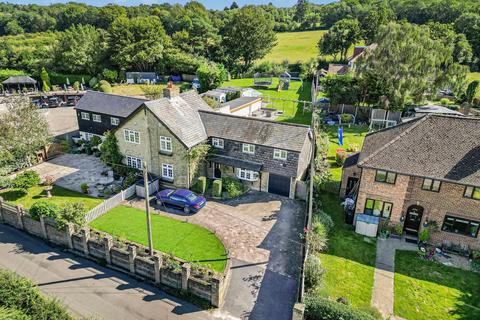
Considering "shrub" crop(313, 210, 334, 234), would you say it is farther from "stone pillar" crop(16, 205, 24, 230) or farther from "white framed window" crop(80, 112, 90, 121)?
"white framed window" crop(80, 112, 90, 121)

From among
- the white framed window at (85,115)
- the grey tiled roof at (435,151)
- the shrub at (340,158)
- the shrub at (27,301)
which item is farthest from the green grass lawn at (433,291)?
the white framed window at (85,115)

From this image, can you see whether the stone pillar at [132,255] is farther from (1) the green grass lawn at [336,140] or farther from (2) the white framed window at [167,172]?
(1) the green grass lawn at [336,140]

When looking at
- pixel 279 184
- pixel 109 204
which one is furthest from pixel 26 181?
pixel 279 184

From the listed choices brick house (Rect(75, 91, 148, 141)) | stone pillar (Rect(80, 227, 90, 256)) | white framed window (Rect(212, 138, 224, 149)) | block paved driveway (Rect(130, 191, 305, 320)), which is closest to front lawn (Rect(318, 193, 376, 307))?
block paved driveway (Rect(130, 191, 305, 320))

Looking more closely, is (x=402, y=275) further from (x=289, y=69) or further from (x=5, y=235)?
(x=289, y=69)

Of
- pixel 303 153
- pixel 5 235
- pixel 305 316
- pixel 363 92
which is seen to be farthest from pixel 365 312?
pixel 363 92

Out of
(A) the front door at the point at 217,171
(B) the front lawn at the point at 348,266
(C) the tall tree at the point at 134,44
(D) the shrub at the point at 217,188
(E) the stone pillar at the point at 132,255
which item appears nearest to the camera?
(B) the front lawn at the point at 348,266

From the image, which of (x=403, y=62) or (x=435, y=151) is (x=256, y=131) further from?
(x=403, y=62)
